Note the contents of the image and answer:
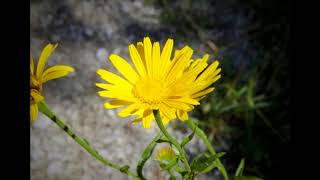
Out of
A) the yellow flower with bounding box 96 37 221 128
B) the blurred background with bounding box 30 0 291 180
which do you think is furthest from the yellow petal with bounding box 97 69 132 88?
the blurred background with bounding box 30 0 291 180

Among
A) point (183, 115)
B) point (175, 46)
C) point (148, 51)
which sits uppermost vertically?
point (175, 46)

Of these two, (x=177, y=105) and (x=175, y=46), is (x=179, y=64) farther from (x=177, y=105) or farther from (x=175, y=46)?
(x=175, y=46)

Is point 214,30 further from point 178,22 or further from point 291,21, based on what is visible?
point 291,21

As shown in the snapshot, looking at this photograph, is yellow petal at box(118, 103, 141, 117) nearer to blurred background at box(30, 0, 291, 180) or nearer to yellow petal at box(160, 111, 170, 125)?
yellow petal at box(160, 111, 170, 125)

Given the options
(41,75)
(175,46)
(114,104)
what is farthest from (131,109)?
(175,46)
